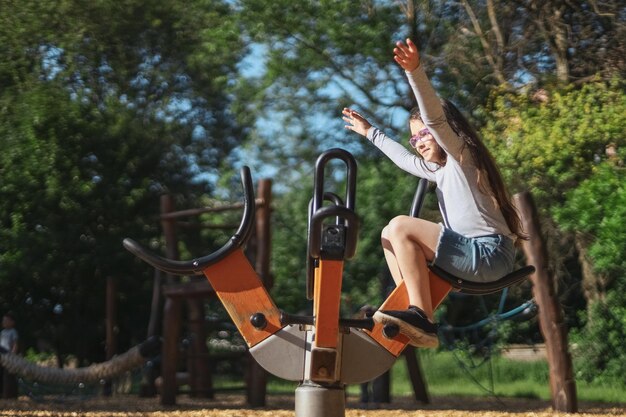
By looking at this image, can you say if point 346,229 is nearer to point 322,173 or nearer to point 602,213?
point 322,173

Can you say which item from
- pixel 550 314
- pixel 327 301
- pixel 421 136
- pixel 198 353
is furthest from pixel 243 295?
pixel 198 353

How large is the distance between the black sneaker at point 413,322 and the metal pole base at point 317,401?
0.28 meters

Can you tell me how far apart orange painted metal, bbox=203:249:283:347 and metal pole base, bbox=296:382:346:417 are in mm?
236

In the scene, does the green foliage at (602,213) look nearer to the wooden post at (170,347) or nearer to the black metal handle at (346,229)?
the wooden post at (170,347)

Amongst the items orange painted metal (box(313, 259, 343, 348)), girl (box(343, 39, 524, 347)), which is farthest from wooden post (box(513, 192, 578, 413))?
orange painted metal (box(313, 259, 343, 348))

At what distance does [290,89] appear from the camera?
20891 mm

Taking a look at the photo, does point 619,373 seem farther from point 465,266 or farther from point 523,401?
point 465,266

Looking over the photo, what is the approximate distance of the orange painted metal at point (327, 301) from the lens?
3.62 m

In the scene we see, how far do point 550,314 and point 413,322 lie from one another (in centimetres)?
551

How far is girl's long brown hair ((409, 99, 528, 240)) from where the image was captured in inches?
160

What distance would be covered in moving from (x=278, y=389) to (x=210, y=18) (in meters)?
8.59

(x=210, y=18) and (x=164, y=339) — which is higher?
(x=210, y=18)

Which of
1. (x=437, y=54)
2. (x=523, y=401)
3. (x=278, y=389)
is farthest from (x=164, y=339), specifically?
(x=437, y=54)

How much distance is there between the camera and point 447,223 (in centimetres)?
416
